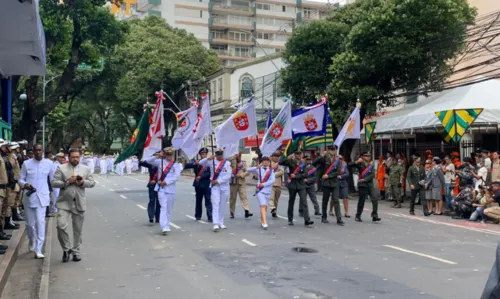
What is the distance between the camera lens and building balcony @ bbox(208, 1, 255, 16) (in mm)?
79250

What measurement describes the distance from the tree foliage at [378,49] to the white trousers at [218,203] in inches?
407

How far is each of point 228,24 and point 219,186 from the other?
225 ft

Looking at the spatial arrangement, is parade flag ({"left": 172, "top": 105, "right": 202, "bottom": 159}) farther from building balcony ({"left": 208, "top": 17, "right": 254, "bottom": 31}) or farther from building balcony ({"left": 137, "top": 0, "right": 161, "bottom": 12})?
building balcony ({"left": 208, "top": 17, "right": 254, "bottom": 31})

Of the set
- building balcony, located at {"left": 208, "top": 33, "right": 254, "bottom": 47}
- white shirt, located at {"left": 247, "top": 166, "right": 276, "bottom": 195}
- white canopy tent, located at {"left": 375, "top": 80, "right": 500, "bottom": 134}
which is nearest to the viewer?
white shirt, located at {"left": 247, "top": 166, "right": 276, "bottom": 195}

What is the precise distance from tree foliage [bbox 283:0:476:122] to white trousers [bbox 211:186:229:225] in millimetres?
10333

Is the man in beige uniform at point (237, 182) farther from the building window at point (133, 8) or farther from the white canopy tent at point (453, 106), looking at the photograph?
the building window at point (133, 8)

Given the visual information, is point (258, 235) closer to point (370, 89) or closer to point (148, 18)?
→ point (370, 89)

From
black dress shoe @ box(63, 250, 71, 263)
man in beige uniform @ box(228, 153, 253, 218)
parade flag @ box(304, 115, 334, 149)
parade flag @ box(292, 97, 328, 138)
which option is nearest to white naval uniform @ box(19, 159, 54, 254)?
black dress shoe @ box(63, 250, 71, 263)

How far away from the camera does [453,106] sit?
19.6 meters

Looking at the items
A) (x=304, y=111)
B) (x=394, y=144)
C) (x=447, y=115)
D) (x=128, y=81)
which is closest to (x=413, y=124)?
(x=447, y=115)

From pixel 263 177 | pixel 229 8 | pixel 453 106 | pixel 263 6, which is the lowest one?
pixel 263 177

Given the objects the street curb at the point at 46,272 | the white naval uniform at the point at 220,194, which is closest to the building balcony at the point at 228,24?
the white naval uniform at the point at 220,194

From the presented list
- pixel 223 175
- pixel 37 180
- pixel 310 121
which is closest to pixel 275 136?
pixel 223 175

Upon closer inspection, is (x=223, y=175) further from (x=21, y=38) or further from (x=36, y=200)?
(x=21, y=38)
